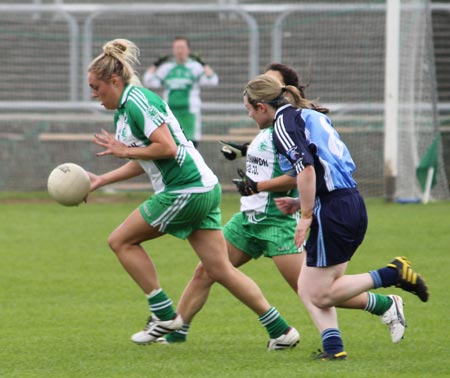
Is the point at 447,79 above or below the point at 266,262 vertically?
above

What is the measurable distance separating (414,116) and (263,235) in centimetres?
939

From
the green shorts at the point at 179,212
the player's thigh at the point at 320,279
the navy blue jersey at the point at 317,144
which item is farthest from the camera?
the green shorts at the point at 179,212

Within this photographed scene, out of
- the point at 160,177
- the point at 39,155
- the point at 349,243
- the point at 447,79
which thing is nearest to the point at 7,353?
the point at 160,177

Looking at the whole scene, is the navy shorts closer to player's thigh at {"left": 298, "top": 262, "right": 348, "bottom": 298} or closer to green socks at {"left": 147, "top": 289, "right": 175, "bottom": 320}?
player's thigh at {"left": 298, "top": 262, "right": 348, "bottom": 298}

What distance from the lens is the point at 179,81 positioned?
16.0 metres

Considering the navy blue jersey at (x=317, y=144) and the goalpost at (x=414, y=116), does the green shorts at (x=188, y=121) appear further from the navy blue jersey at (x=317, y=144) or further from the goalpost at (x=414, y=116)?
the navy blue jersey at (x=317, y=144)

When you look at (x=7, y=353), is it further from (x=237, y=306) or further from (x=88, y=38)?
(x=88, y=38)

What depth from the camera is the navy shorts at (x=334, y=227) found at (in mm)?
6078

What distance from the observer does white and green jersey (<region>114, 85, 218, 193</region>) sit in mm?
6582

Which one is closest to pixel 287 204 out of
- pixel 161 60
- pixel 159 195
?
pixel 159 195

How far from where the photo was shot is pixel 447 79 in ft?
58.5

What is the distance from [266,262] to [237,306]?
242 centimetres

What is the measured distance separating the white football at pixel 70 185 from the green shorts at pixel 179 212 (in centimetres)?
40

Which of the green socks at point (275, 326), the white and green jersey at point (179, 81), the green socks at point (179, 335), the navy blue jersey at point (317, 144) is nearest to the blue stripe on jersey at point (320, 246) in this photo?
the navy blue jersey at point (317, 144)
